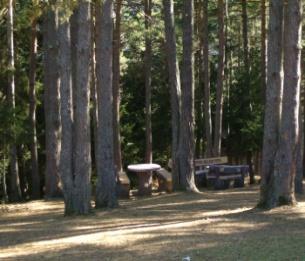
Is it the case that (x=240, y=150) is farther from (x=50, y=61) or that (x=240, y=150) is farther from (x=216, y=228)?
(x=216, y=228)

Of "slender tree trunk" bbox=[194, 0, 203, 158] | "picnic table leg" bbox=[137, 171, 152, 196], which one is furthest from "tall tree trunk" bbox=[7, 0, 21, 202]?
"slender tree trunk" bbox=[194, 0, 203, 158]

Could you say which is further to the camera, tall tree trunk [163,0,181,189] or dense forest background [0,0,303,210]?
dense forest background [0,0,303,210]

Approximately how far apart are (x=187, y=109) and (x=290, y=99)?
7879 millimetres

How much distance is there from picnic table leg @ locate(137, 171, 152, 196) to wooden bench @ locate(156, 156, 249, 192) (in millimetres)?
637

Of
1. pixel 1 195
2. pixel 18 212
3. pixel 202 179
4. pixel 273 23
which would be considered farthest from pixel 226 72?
pixel 273 23

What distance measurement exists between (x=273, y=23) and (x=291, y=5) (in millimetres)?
612

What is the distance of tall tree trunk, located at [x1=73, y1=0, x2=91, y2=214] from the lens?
1480 centimetres

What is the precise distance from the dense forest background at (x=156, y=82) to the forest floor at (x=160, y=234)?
9.10 m

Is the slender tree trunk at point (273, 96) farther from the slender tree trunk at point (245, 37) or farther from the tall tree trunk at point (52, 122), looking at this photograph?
the slender tree trunk at point (245, 37)

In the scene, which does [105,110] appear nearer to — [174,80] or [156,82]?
[174,80]

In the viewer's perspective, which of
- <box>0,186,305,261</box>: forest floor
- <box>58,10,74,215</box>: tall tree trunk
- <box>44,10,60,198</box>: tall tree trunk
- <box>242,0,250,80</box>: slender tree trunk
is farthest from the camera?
<box>242,0,250,80</box>: slender tree trunk

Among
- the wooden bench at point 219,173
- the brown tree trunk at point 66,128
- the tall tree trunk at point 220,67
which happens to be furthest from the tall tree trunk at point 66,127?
the tall tree trunk at point 220,67

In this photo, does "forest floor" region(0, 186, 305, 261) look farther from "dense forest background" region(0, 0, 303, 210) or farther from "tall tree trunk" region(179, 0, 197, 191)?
"dense forest background" region(0, 0, 303, 210)

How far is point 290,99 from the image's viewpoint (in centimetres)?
1340
